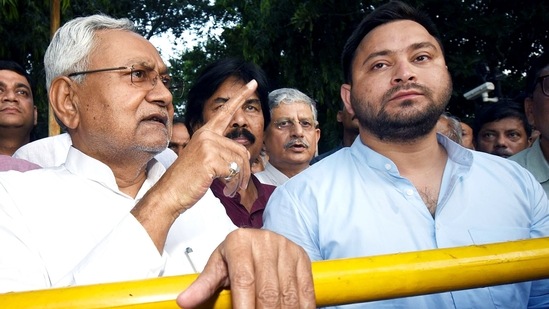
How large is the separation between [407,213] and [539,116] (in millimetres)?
1567

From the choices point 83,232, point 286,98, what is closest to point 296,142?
point 286,98

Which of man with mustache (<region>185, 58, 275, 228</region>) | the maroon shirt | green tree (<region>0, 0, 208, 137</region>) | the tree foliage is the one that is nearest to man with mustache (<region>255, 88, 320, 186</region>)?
man with mustache (<region>185, 58, 275, 228</region>)

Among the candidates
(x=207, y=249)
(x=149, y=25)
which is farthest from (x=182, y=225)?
(x=149, y=25)

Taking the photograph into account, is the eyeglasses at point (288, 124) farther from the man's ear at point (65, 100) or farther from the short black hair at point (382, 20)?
the man's ear at point (65, 100)

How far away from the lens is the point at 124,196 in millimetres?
2270

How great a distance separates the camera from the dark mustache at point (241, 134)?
3488mm

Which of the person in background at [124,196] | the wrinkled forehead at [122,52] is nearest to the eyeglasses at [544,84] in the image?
the person in background at [124,196]

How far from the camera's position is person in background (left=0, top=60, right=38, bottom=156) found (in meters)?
4.17

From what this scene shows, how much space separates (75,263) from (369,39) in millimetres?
1332

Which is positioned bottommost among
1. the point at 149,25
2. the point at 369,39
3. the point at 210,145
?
the point at 149,25

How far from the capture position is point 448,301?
6.85ft

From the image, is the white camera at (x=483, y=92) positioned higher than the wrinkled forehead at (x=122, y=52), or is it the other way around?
the wrinkled forehead at (x=122, y=52)

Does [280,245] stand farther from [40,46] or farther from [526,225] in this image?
[40,46]

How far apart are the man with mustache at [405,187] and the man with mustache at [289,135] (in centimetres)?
181
